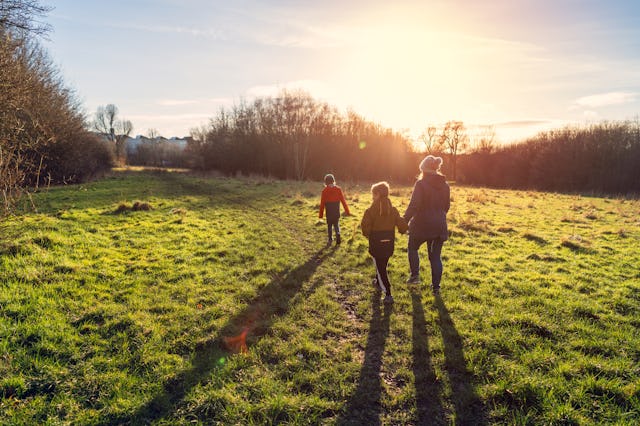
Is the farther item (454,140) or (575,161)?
(454,140)

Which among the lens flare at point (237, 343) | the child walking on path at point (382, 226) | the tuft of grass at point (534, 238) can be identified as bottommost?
the lens flare at point (237, 343)

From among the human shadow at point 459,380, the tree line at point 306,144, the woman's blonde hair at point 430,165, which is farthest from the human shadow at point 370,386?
the tree line at point 306,144

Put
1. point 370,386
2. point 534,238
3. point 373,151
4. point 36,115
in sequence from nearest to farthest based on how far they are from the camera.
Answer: point 370,386 < point 534,238 < point 36,115 < point 373,151

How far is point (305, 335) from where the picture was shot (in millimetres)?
5109

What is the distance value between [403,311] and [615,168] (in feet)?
153

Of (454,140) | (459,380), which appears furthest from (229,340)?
(454,140)

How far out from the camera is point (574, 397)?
12.0 ft

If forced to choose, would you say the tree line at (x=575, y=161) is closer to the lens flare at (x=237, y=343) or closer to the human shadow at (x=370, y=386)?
the human shadow at (x=370, y=386)

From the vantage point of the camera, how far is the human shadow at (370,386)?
3.50m

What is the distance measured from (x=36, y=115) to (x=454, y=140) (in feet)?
180

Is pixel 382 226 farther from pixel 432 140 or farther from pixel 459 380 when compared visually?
pixel 432 140

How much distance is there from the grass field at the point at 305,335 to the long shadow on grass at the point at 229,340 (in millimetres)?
29

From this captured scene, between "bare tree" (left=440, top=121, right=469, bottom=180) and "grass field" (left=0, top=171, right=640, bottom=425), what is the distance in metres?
49.4

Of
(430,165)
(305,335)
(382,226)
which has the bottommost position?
(305,335)
